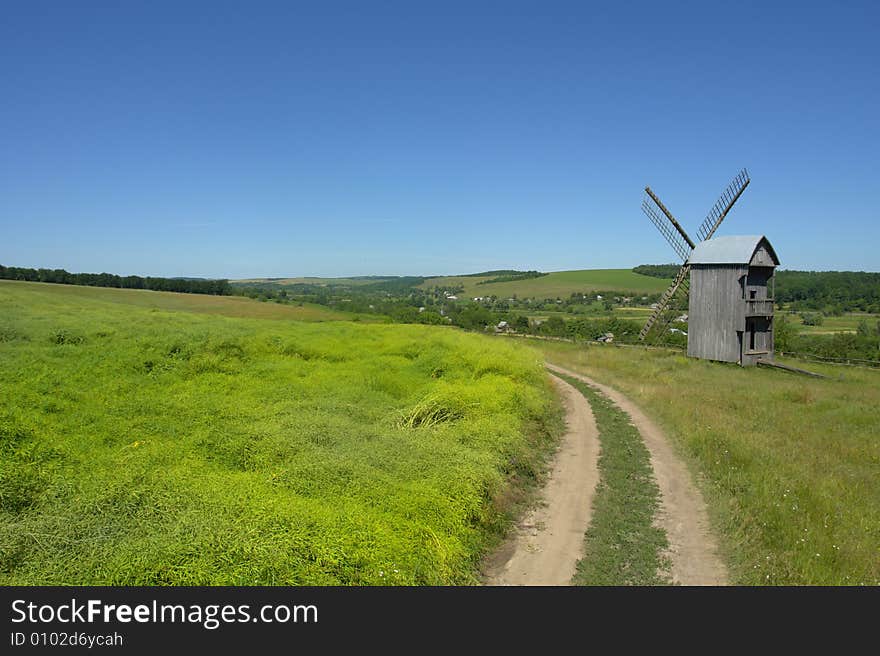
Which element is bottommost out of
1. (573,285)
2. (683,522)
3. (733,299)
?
(683,522)

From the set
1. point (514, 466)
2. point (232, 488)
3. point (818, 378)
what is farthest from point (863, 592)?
point (818, 378)

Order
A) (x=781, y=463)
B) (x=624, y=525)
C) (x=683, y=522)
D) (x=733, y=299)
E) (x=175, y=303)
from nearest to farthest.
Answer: (x=624, y=525), (x=683, y=522), (x=781, y=463), (x=733, y=299), (x=175, y=303)

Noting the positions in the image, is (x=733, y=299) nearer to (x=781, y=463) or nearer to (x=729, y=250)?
(x=729, y=250)

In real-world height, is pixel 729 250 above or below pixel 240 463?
above

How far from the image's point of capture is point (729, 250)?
31812 mm

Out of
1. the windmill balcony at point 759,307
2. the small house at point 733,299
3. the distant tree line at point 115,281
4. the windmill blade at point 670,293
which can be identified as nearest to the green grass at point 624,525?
the small house at point 733,299

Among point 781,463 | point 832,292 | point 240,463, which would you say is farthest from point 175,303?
point 832,292

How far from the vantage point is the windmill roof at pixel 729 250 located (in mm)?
30797

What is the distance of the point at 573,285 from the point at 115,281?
448 ft

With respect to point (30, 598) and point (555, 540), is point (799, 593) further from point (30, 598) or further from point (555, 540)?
point (30, 598)

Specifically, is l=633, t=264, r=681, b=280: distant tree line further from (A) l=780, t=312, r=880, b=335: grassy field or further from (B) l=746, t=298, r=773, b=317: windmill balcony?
(B) l=746, t=298, r=773, b=317: windmill balcony

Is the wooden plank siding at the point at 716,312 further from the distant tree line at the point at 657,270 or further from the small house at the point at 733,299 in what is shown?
the distant tree line at the point at 657,270

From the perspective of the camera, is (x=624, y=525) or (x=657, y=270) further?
(x=657, y=270)

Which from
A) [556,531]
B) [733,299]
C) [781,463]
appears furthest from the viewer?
[733,299]
